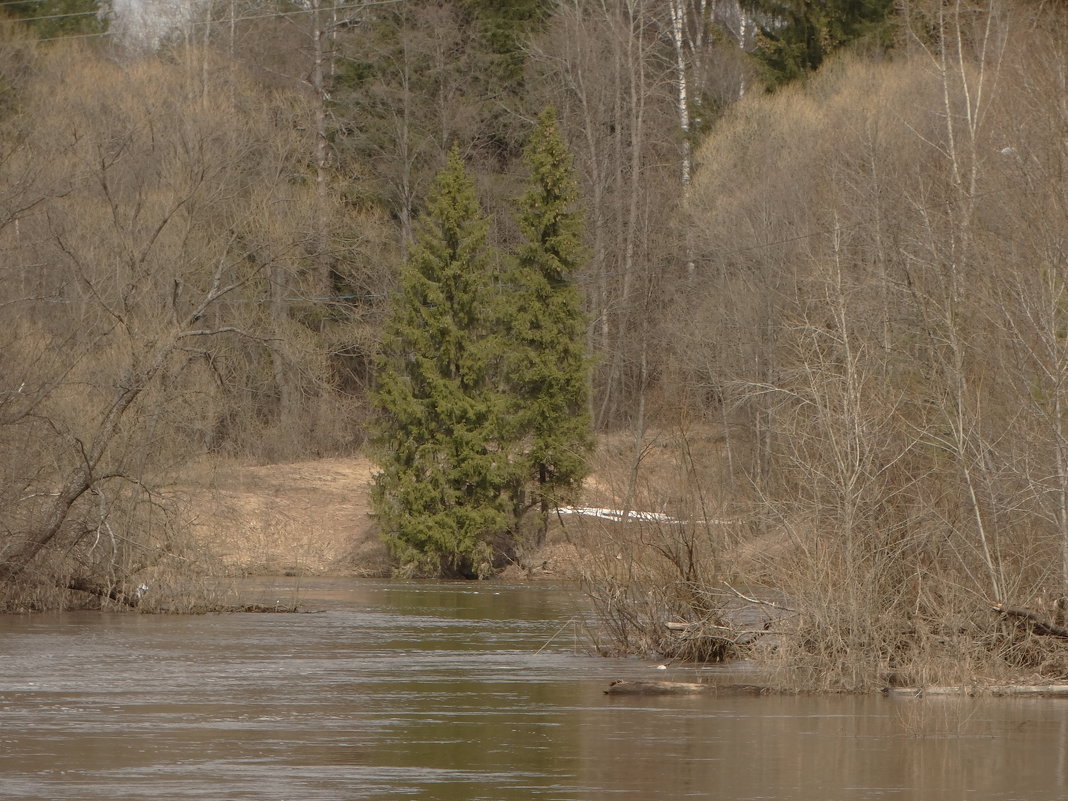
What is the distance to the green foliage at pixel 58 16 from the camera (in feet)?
201

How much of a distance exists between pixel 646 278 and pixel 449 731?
3897 centimetres

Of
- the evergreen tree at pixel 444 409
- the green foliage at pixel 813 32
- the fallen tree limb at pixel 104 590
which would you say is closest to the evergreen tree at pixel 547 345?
the evergreen tree at pixel 444 409

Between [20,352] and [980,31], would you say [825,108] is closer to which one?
[980,31]

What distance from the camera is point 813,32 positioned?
181ft

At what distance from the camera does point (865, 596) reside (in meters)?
19.5

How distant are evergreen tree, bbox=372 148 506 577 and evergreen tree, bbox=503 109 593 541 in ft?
2.81

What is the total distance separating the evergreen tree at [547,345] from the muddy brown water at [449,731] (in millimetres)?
19948

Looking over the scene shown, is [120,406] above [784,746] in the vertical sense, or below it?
above

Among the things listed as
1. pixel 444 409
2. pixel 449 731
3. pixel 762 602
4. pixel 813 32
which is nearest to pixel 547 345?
pixel 444 409

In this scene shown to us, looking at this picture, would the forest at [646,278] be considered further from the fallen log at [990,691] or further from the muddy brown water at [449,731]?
the muddy brown water at [449,731]

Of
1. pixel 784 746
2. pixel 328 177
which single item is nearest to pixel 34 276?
pixel 328 177

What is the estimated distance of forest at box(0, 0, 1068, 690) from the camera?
20.4 metres

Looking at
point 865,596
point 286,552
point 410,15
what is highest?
point 410,15

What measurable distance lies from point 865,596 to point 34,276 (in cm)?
3024
